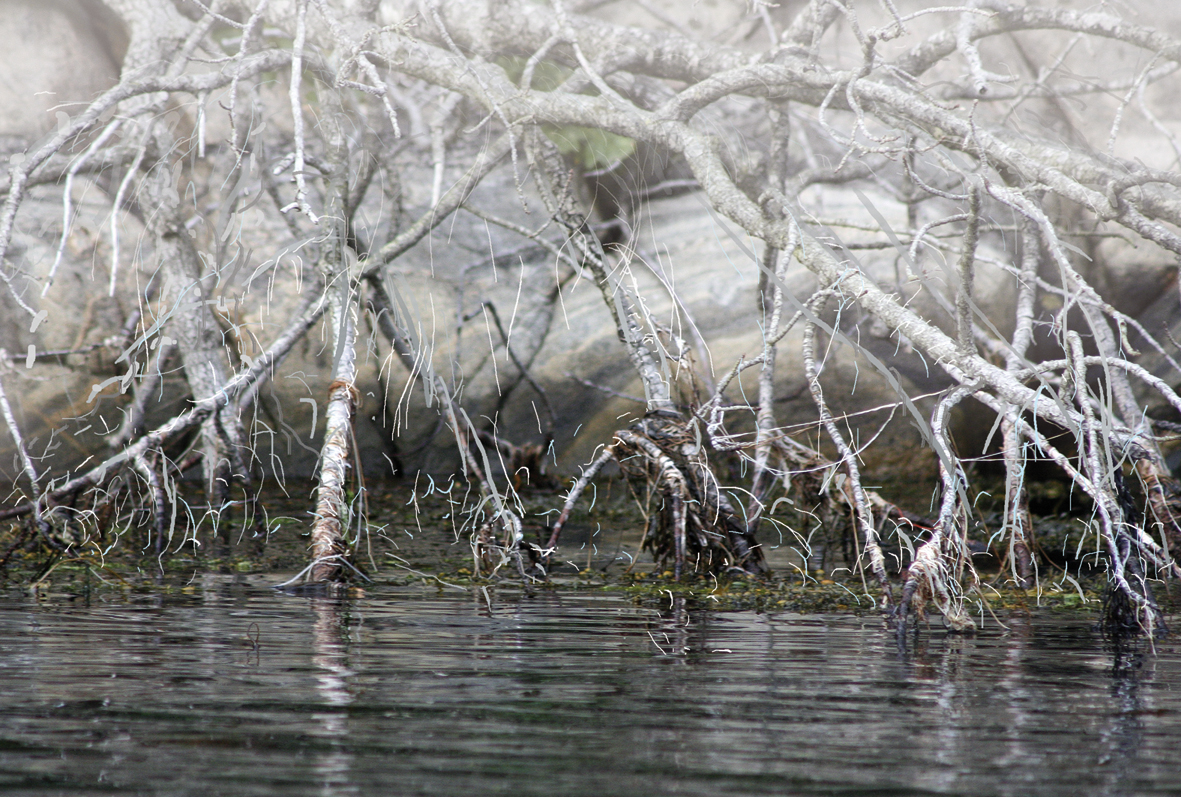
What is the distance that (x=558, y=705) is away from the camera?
2.70 meters

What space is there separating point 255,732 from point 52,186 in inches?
243

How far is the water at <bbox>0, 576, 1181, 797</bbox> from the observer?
218 centimetres

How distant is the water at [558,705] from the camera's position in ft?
7.14

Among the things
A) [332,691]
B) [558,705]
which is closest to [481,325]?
[332,691]

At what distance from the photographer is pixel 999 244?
29.3 ft

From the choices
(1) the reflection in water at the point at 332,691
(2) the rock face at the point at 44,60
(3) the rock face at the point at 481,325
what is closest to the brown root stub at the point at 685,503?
(1) the reflection in water at the point at 332,691

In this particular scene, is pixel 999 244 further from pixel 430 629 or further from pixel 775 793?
pixel 775 793

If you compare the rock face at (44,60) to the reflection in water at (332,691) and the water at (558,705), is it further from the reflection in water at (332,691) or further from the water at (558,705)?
the reflection in water at (332,691)

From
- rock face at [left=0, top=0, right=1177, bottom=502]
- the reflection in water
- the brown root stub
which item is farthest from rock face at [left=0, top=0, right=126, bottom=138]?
the reflection in water

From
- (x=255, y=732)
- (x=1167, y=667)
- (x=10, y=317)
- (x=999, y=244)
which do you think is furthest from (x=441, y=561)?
(x=999, y=244)

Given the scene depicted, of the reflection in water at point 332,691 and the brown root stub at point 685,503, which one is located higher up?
the brown root stub at point 685,503

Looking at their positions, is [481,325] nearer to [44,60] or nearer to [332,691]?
[44,60]

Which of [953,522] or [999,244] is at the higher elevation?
[999,244]

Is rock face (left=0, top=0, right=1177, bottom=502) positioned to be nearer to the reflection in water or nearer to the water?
the reflection in water
